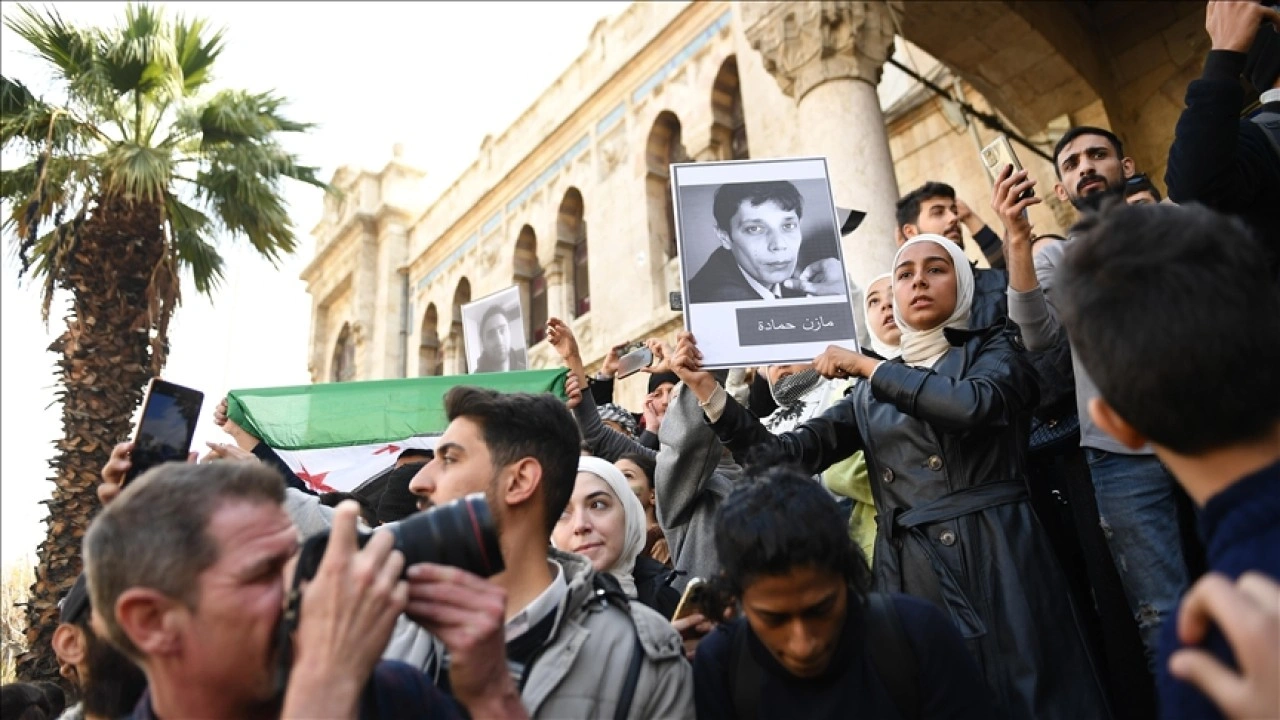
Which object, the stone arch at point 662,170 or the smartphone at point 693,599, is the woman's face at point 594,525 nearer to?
the smartphone at point 693,599

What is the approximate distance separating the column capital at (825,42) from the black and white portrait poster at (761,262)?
3662 mm

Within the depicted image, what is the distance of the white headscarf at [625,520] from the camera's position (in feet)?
9.31

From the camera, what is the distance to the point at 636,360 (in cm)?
337

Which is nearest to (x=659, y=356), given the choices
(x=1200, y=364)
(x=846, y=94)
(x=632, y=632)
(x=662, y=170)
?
(x=632, y=632)

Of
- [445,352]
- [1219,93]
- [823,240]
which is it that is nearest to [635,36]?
[445,352]

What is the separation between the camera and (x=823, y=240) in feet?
11.2

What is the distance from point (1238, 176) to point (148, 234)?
895cm

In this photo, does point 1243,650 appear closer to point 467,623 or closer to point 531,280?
point 467,623

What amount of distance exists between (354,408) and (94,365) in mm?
3503

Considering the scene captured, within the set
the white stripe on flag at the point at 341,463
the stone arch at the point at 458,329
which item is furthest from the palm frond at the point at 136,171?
the stone arch at the point at 458,329

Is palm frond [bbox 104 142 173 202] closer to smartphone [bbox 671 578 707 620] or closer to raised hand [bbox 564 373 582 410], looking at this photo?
raised hand [bbox 564 373 582 410]

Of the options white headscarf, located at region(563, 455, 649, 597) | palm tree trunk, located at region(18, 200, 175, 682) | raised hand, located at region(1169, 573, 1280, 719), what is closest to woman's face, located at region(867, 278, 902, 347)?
white headscarf, located at region(563, 455, 649, 597)

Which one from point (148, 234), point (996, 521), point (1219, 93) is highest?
point (148, 234)

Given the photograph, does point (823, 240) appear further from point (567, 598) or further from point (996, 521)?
point (567, 598)
